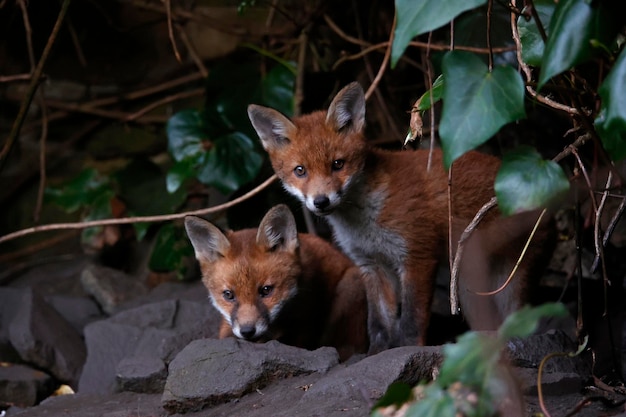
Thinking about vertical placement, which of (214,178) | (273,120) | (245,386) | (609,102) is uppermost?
(609,102)

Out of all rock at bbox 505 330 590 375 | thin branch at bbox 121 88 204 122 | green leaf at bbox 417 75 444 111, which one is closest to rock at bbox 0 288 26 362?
thin branch at bbox 121 88 204 122

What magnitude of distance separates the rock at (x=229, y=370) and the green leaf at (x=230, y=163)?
2306 millimetres

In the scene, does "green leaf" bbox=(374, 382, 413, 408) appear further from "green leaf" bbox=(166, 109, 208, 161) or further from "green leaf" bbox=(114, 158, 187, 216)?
"green leaf" bbox=(114, 158, 187, 216)

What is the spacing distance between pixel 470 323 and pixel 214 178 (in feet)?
7.47

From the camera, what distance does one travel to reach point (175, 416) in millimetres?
3994

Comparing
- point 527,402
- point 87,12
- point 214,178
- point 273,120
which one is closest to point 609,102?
point 527,402

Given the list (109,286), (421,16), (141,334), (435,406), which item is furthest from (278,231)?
(435,406)

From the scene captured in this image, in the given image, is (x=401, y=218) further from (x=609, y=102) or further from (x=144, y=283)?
(x=144, y=283)

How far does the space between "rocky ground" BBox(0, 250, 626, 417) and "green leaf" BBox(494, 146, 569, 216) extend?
0.68 metres

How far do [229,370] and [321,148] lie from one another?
1.54 metres

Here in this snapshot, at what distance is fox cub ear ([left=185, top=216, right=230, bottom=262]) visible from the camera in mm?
4895

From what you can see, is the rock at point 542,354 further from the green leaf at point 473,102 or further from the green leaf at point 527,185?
the green leaf at point 473,102

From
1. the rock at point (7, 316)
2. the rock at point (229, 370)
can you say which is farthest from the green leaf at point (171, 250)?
the rock at point (229, 370)

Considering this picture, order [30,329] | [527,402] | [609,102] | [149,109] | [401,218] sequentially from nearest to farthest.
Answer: [609,102] → [527,402] → [401,218] → [30,329] → [149,109]
